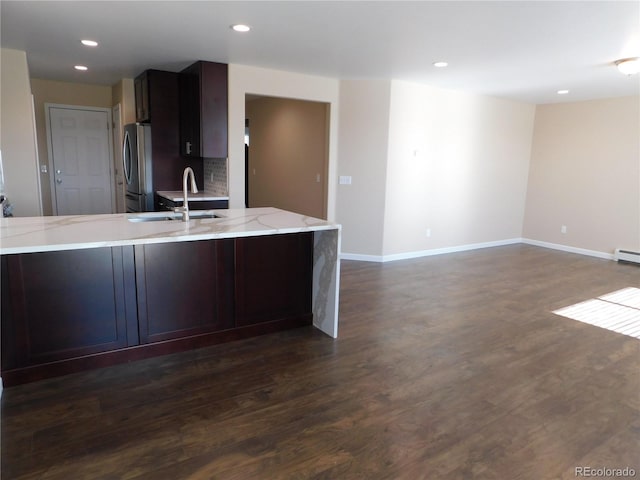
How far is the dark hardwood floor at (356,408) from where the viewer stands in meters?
1.88

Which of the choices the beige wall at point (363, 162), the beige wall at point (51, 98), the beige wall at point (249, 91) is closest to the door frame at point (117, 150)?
the beige wall at point (51, 98)

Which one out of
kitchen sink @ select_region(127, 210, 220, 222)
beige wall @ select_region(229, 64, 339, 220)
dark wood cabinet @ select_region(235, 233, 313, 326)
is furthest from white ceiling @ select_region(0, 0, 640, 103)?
dark wood cabinet @ select_region(235, 233, 313, 326)

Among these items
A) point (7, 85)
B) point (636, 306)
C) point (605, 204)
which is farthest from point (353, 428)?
point (605, 204)

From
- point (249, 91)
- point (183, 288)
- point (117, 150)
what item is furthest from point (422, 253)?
point (117, 150)

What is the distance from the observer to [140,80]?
5.36 meters

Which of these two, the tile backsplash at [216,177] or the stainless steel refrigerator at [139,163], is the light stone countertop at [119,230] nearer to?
the tile backsplash at [216,177]

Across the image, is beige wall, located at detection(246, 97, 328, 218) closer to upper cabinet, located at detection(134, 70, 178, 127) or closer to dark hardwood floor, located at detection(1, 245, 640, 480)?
upper cabinet, located at detection(134, 70, 178, 127)

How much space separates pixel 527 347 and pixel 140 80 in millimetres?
5294

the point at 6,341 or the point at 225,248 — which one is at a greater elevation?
the point at 225,248

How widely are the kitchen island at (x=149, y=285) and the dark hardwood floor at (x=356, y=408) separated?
5.2 inches

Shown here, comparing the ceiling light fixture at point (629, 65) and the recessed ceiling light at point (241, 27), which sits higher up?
the recessed ceiling light at point (241, 27)

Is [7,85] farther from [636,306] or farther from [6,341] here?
[636,306]

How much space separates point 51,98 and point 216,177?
3065mm

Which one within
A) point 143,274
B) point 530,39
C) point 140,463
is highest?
point 530,39
